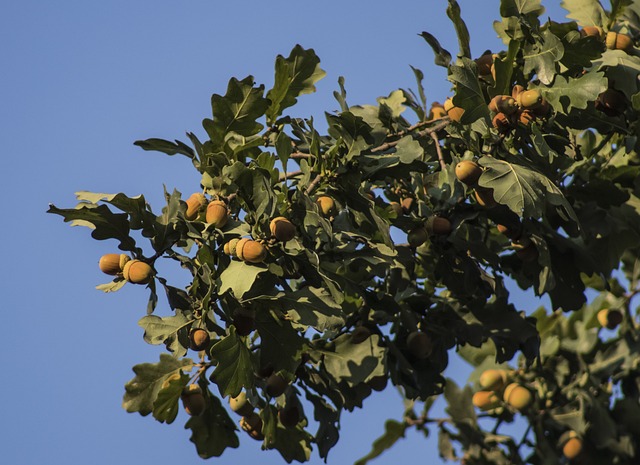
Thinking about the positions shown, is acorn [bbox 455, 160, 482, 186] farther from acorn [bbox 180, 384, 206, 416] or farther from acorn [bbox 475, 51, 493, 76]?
acorn [bbox 180, 384, 206, 416]

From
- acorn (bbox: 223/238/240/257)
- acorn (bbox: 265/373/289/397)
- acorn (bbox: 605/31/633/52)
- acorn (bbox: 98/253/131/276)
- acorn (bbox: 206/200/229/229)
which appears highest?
acorn (bbox: 605/31/633/52)

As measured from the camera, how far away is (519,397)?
4.83 m

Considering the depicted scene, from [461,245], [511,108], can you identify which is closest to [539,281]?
[461,245]

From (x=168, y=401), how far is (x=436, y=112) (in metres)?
1.48

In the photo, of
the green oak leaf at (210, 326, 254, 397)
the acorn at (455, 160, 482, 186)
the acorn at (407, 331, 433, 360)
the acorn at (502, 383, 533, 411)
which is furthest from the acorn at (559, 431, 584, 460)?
the green oak leaf at (210, 326, 254, 397)

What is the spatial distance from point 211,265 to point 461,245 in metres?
1.00

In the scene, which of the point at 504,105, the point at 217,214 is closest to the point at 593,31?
the point at 504,105

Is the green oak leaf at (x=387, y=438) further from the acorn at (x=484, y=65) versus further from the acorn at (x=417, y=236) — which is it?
the acorn at (x=484, y=65)

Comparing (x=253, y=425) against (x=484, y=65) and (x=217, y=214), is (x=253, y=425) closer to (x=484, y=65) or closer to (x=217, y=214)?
(x=217, y=214)

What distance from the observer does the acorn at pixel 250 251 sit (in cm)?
309

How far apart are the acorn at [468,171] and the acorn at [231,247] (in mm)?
771

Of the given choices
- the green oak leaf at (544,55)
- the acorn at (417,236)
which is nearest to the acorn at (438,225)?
the acorn at (417,236)

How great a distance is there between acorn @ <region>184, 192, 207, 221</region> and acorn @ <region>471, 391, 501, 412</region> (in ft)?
7.24

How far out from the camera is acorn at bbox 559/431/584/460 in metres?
4.77
